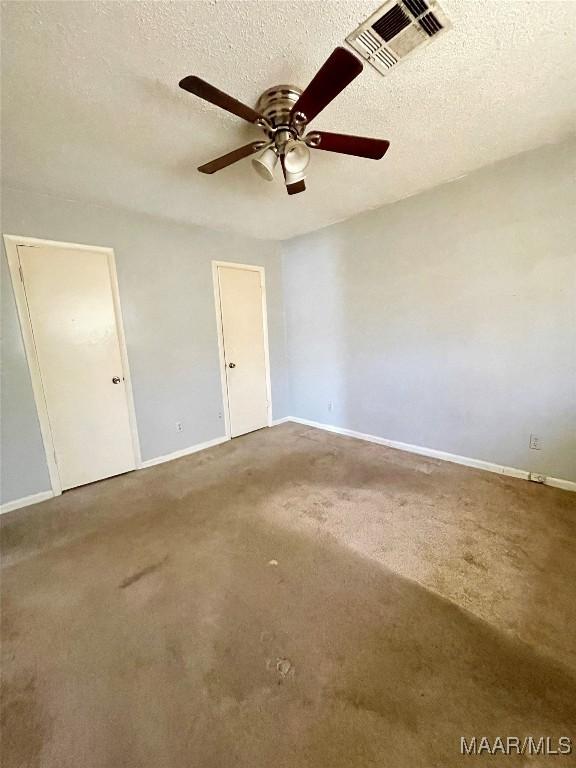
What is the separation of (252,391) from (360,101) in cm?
303

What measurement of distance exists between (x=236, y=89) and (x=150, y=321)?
2.10 metres

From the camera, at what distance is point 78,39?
1.25 metres

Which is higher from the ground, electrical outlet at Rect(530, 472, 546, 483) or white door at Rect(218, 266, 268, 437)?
white door at Rect(218, 266, 268, 437)

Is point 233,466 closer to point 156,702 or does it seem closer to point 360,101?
point 156,702

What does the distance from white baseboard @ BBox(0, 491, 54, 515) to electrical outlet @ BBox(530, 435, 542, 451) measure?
4070mm

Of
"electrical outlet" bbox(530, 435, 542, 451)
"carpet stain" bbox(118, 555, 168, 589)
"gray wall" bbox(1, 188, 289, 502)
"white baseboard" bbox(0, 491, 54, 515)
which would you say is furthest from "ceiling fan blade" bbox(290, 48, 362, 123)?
"white baseboard" bbox(0, 491, 54, 515)

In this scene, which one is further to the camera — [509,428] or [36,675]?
[509,428]

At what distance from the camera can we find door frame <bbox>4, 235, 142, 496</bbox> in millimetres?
2402

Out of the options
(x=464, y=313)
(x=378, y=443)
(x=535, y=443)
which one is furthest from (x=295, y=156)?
(x=378, y=443)

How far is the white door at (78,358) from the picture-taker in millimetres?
2543

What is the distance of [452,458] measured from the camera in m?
2.97

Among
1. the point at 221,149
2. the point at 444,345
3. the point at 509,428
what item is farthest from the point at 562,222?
the point at 221,149

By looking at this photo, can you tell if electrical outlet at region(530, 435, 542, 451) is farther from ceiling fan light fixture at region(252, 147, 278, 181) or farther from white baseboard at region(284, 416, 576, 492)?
ceiling fan light fixture at region(252, 147, 278, 181)

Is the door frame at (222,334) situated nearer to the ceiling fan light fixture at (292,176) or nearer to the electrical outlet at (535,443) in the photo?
the ceiling fan light fixture at (292,176)
